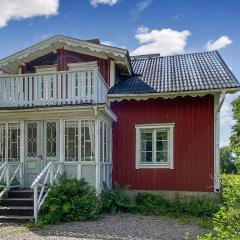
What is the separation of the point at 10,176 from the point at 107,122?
12.8ft

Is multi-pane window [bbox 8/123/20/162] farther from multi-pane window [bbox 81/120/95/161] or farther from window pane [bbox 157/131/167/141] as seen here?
window pane [bbox 157/131/167/141]

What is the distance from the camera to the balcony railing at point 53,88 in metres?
10.4

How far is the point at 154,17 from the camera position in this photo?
10648mm

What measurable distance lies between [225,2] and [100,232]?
713 centimetres

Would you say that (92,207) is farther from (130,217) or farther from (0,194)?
(0,194)

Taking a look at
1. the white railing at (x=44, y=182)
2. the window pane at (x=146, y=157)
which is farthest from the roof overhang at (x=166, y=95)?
the white railing at (x=44, y=182)

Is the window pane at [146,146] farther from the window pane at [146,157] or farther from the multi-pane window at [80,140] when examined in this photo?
the multi-pane window at [80,140]

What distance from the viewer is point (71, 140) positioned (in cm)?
1098

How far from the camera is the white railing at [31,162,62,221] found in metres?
9.08

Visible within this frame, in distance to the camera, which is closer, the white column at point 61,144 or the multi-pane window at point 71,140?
the white column at point 61,144

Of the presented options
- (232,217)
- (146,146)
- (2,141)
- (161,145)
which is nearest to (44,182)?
(2,141)

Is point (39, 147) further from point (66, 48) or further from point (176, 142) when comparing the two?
point (176, 142)

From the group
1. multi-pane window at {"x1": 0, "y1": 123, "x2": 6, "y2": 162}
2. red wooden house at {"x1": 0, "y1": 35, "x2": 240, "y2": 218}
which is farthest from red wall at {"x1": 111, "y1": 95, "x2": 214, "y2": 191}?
multi-pane window at {"x1": 0, "y1": 123, "x2": 6, "y2": 162}

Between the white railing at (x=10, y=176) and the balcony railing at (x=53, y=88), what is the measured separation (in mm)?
2134
